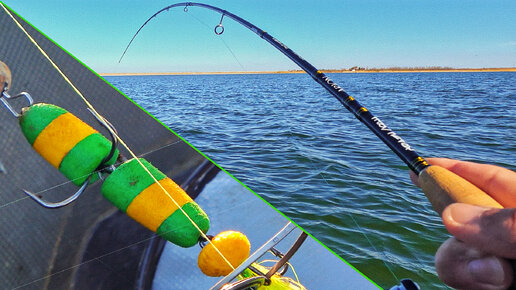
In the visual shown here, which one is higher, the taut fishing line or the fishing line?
the taut fishing line

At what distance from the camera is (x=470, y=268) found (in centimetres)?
122

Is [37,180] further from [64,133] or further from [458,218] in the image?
A: [458,218]

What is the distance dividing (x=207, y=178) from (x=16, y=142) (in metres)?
1.00

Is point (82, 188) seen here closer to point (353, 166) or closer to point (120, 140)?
point (120, 140)

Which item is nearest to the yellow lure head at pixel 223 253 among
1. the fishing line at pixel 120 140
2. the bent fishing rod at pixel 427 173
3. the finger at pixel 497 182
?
the fishing line at pixel 120 140

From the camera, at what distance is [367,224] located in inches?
213

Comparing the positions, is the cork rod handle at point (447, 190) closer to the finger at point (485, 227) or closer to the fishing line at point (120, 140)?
the finger at point (485, 227)

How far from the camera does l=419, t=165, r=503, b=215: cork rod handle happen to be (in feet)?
4.05

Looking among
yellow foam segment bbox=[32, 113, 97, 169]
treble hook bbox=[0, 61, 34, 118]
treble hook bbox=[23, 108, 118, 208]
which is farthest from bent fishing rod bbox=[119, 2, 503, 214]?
treble hook bbox=[0, 61, 34, 118]

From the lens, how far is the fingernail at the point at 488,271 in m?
1.12

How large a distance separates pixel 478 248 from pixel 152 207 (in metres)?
1.29

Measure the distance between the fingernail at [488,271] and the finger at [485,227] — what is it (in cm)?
5

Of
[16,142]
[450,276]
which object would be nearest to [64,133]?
[16,142]

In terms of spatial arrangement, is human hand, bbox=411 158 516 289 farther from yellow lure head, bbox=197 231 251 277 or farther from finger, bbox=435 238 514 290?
yellow lure head, bbox=197 231 251 277
